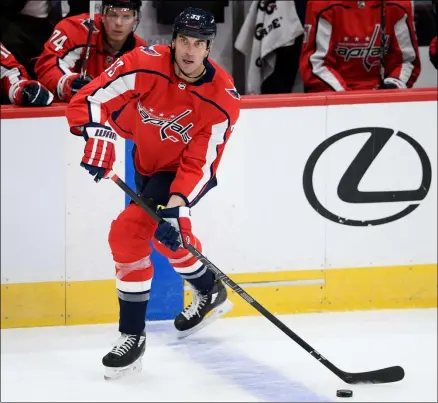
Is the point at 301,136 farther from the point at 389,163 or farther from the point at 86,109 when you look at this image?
the point at 86,109

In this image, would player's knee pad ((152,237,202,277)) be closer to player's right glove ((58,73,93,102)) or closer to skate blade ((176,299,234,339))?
skate blade ((176,299,234,339))

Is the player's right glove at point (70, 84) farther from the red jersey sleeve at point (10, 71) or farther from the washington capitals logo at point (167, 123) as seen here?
the washington capitals logo at point (167, 123)

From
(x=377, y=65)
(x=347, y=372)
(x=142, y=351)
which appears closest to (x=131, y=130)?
(x=142, y=351)

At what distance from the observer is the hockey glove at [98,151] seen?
363 centimetres

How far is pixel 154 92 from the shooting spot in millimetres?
3777

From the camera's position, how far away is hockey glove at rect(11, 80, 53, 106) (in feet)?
14.8

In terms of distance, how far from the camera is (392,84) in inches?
194

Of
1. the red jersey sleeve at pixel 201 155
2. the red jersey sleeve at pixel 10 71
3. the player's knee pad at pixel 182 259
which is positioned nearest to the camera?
the red jersey sleeve at pixel 201 155

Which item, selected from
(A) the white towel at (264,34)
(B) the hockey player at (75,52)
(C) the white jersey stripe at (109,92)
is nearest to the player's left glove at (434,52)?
(A) the white towel at (264,34)

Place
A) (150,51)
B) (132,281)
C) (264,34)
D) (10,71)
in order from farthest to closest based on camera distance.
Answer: (264,34) < (10,71) < (132,281) < (150,51)

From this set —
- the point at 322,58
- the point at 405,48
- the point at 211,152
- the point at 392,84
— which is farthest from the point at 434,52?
the point at 211,152

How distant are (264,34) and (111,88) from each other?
1500mm

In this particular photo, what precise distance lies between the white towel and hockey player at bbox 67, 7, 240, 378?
113 centimetres

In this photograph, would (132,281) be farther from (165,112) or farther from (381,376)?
(381,376)
